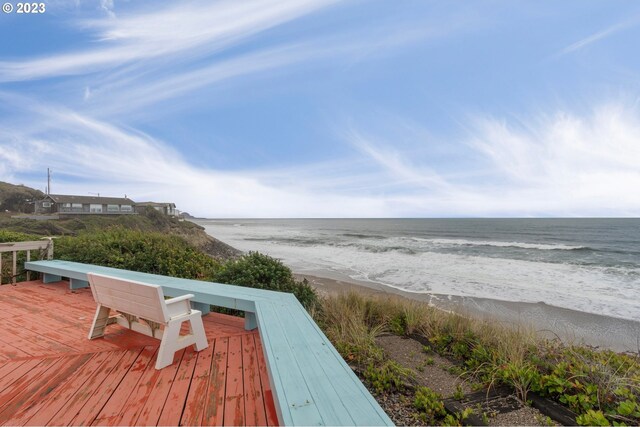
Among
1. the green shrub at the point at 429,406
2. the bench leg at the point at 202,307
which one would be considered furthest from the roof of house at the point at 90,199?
the green shrub at the point at 429,406

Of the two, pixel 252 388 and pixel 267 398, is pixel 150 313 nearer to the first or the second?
pixel 252 388

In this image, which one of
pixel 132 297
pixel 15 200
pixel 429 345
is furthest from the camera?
pixel 15 200

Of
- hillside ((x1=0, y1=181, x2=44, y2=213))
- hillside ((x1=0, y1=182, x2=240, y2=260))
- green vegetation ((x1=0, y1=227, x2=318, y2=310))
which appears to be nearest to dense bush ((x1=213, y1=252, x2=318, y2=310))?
green vegetation ((x1=0, y1=227, x2=318, y2=310))

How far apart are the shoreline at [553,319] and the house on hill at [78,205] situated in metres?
49.4

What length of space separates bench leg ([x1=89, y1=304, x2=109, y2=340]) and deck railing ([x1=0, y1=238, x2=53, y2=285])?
161 inches

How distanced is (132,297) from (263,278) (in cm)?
284

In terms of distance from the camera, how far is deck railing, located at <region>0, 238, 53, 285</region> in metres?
5.88

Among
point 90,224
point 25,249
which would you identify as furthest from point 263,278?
point 90,224

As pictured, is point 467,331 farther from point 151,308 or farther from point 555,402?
point 151,308

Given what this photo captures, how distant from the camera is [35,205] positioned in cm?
4412

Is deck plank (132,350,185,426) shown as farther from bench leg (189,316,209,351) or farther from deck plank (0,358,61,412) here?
deck plank (0,358,61,412)

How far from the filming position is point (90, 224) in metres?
33.0

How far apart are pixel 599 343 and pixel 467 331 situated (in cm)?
517

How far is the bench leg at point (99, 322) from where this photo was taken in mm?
3413
